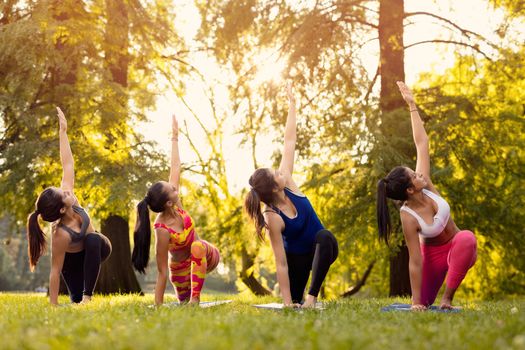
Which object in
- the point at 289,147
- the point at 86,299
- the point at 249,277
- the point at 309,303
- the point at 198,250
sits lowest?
the point at 249,277

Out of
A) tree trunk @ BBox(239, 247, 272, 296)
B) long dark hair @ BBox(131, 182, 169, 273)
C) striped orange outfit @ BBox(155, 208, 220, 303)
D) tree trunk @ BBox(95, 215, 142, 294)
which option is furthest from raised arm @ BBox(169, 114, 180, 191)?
tree trunk @ BBox(239, 247, 272, 296)

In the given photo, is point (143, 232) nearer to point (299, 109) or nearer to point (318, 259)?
point (318, 259)

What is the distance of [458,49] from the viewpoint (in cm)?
1288

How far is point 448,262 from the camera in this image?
226 inches

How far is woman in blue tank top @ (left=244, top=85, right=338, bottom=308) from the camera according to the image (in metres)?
5.84

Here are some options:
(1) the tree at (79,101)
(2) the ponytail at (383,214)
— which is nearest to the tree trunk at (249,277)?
(1) the tree at (79,101)

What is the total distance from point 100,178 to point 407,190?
6.58 metres

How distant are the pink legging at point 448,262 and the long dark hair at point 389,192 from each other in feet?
1.59

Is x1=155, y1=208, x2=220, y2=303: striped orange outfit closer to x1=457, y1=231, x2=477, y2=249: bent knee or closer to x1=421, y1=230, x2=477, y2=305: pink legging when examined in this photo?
x1=421, y1=230, x2=477, y2=305: pink legging

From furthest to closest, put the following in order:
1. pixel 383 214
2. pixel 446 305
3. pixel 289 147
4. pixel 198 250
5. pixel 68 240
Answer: pixel 68 240 < pixel 289 147 < pixel 198 250 < pixel 383 214 < pixel 446 305

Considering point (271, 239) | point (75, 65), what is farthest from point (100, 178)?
point (271, 239)

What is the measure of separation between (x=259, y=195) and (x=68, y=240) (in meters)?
2.35

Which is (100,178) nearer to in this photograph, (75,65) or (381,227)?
(75,65)

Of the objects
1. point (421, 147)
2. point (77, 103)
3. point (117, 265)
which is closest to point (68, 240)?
point (421, 147)
